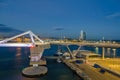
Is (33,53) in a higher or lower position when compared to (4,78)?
higher

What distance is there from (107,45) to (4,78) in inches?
2165

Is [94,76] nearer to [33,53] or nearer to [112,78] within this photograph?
[112,78]

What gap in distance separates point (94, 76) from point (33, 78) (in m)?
18.2

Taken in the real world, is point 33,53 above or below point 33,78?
above

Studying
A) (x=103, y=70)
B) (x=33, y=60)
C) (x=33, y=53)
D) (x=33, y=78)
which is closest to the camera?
(x=33, y=78)

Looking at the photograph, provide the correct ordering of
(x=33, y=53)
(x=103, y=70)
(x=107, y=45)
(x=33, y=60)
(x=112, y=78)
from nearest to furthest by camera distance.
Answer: (x=112, y=78), (x=103, y=70), (x=33, y=60), (x=33, y=53), (x=107, y=45)

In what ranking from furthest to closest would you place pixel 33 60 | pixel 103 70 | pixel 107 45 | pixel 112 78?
1. pixel 107 45
2. pixel 33 60
3. pixel 103 70
4. pixel 112 78

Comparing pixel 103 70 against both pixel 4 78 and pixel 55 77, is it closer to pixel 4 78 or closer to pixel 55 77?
pixel 55 77

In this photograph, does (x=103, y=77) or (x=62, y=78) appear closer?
(x=103, y=77)

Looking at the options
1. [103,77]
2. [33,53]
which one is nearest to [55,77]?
[103,77]

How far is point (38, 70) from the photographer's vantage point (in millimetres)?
58344

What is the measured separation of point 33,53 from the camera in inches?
3236

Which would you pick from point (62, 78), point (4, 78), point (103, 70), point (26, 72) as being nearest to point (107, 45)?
point (103, 70)

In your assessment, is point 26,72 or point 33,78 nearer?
point 33,78
